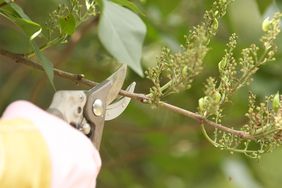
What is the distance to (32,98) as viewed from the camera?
76cm

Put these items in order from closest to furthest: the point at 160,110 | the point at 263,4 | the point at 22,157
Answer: the point at 22,157 < the point at 263,4 < the point at 160,110

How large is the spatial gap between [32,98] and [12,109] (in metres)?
0.39

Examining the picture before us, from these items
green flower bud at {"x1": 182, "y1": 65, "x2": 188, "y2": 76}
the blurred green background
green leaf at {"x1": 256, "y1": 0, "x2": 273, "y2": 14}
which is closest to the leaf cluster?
green flower bud at {"x1": 182, "y1": 65, "x2": 188, "y2": 76}

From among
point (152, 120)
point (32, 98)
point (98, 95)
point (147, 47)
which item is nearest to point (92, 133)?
point (98, 95)

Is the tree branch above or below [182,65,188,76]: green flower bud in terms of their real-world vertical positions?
below

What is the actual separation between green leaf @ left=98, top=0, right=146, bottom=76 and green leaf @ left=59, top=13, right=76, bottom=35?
0.05 m

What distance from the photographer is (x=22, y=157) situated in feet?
1.13

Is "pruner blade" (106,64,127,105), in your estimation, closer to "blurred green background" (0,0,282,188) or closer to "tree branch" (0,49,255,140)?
"tree branch" (0,49,255,140)

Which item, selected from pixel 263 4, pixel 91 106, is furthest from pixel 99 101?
pixel 263 4

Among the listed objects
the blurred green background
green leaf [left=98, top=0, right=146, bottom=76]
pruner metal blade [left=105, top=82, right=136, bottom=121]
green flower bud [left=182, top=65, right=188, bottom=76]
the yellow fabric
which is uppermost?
green leaf [left=98, top=0, right=146, bottom=76]

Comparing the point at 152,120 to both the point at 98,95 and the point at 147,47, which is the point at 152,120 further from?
the point at 98,95

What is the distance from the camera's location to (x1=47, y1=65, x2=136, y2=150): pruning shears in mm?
381

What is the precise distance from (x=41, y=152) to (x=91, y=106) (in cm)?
5

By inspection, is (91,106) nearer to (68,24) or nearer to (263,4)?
(68,24)
